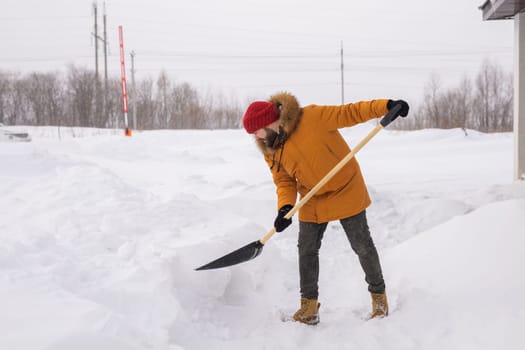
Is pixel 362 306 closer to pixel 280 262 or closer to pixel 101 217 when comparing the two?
pixel 280 262

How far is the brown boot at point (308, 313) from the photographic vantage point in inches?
103

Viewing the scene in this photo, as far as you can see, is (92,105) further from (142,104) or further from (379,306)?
(379,306)

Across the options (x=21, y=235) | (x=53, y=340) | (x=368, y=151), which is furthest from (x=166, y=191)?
(x=368, y=151)

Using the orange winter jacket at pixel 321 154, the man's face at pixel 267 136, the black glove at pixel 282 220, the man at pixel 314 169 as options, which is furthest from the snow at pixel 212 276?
the man's face at pixel 267 136

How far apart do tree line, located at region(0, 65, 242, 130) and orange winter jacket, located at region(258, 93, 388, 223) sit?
86.6 ft

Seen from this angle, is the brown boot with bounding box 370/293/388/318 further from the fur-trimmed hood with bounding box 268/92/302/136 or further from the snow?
the fur-trimmed hood with bounding box 268/92/302/136

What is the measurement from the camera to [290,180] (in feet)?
8.70

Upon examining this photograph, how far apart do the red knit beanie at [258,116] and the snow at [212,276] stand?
949 mm

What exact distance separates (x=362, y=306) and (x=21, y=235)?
2.18 metres

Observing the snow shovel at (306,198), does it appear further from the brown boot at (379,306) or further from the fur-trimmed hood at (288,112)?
the brown boot at (379,306)

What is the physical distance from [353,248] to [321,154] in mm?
590

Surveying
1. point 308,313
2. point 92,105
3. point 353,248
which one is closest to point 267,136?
point 353,248

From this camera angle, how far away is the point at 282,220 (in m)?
2.55

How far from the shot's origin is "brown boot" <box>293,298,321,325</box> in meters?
2.62
